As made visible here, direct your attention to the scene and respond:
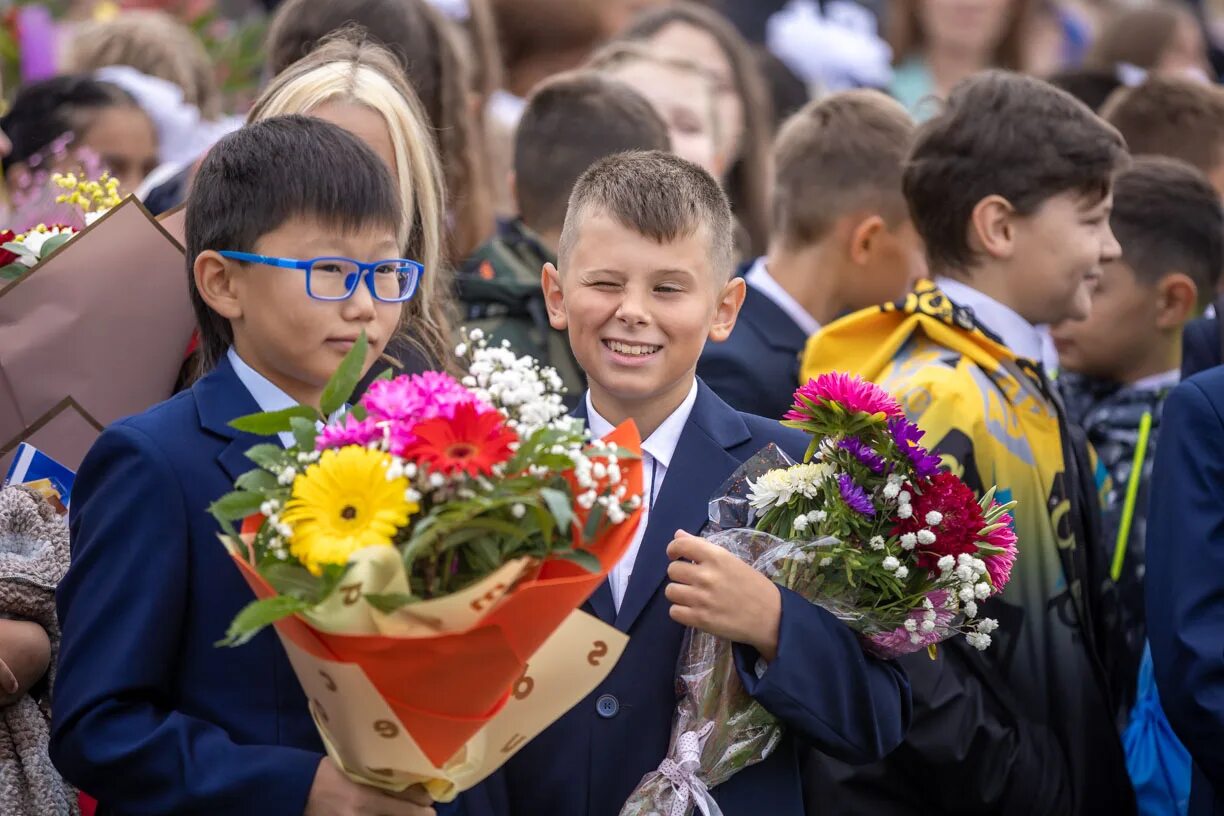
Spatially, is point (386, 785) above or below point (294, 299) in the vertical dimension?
below

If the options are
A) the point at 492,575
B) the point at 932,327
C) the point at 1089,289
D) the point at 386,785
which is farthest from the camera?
the point at 1089,289

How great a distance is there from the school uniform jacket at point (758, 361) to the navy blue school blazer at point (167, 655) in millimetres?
1880

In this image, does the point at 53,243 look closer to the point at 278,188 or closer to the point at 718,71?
the point at 278,188

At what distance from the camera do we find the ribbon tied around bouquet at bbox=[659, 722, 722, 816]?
2900mm

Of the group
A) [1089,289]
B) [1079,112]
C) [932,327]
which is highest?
[1079,112]

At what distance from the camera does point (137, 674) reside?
2.74 m

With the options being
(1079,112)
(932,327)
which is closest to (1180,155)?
(1079,112)

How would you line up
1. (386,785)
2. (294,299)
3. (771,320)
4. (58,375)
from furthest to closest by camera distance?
(771,320) → (58,375) → (294,299) → (386,785)

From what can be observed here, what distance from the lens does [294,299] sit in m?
2.95

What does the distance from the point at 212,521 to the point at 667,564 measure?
0.84 metres

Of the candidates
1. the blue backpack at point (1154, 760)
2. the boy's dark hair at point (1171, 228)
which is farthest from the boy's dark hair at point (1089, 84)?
the blue backpack at point (1154, 760)

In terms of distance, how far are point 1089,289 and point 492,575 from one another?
2561mm

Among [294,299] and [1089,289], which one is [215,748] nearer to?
[294,299]

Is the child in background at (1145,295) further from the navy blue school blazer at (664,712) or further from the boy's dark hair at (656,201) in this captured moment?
the navy blue school blazer at (664,712)
